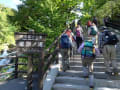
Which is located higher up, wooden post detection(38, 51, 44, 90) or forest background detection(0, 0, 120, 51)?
forest background detection(0, 0, 120, 51)

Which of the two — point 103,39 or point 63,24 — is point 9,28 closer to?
point 63,24

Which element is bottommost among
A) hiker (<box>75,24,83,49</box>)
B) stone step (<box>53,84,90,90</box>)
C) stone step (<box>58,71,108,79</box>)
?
stone step (<box>53,84,90,90</box>)

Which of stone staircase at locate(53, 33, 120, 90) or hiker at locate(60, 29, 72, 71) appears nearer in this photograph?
stone staircase at locate(53, 33, 120, 90)

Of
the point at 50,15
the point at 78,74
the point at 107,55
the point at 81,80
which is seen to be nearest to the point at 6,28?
the point at 50,15

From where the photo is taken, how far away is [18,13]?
45.0ft

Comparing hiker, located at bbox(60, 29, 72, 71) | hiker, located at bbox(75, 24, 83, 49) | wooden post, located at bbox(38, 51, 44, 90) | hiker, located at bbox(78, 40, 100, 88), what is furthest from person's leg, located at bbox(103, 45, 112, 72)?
hiker, located at bbox(75, 24, 83, 49)

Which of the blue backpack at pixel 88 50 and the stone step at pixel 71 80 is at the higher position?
the blue backpack at pixel 88 50

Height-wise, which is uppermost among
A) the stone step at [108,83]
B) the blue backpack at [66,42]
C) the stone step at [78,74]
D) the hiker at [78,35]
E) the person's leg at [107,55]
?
the hiker at [78,35]

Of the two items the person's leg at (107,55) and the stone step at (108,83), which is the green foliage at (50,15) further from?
the stone step at (108,83)

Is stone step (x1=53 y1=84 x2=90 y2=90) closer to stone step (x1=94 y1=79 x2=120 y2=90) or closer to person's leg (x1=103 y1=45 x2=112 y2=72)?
stone step (x1=94 y1=79 x2=120 y2=90)

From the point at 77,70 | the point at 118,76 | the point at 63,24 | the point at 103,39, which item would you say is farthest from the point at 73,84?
the point at 63,24

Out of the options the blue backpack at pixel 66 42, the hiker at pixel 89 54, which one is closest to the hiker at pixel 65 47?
the blue backpack at pixel 66 42

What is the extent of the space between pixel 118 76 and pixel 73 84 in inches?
59.6

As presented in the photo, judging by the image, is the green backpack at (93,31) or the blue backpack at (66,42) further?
the green backpack at (93,31)
